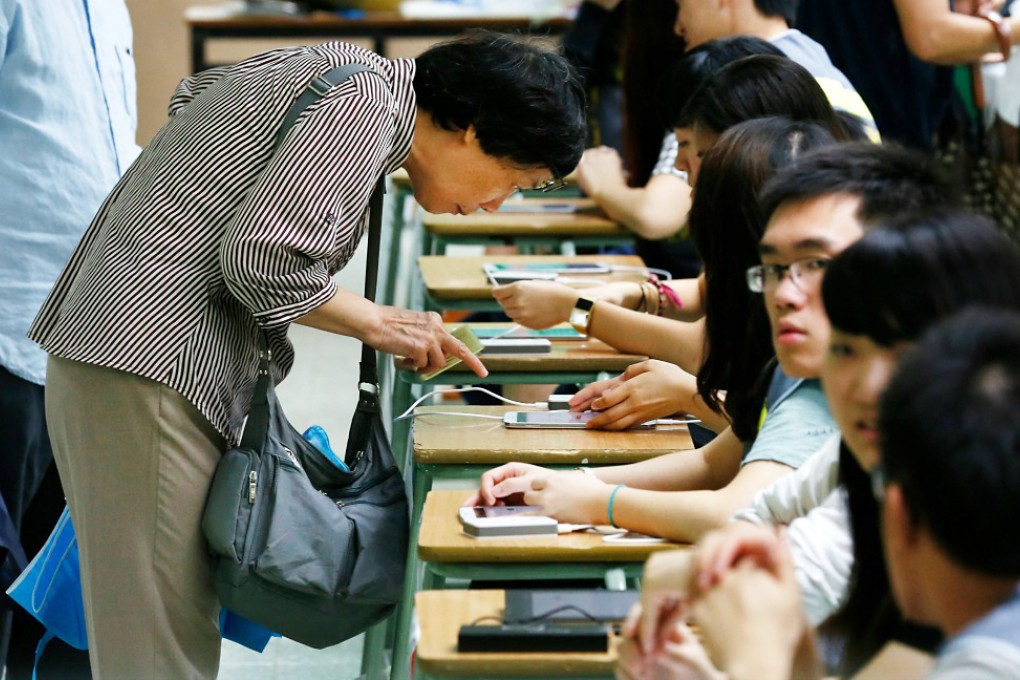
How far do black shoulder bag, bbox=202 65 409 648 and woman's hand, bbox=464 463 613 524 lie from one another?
26 centimetres

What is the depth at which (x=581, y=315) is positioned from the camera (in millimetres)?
2746

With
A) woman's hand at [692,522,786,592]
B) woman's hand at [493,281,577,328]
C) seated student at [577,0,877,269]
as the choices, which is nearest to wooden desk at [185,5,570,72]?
seated student at [577,0,877,269]

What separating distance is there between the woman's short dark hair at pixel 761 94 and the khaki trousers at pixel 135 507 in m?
1.08

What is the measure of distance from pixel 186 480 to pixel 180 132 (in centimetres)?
49

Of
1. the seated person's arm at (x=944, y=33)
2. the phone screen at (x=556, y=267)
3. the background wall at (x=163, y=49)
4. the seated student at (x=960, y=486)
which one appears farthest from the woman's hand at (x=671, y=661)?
the background wall at (x=163, y=49)

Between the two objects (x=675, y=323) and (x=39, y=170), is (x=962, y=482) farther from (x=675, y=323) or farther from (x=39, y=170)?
(x=39, y=170)

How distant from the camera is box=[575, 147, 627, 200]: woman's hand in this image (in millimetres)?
3770

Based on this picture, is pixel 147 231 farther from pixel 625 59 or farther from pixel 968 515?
pixel 625 59

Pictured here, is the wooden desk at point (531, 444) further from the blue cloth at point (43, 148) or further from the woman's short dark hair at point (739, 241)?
the blue cloth at point (43, 148)

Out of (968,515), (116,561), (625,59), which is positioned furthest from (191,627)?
(625,59)

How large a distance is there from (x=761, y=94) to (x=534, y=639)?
1311mm

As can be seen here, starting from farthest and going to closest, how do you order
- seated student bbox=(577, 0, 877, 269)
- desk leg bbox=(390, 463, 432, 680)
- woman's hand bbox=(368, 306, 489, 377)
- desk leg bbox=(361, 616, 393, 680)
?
seated student bbox=(577, 0, 877, 269), desk leg bbox=(361, 616, 393, 680), woman's hand bbox=(368, 306, 489, 377), desk leg bbox=(390, 463, 432, 680)

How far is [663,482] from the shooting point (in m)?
1.95

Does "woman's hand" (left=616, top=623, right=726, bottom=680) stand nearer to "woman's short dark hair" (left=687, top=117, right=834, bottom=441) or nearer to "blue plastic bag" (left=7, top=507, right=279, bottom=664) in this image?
"woman's short dark hair" (left=687, top=117, right=834, bottom=441)
